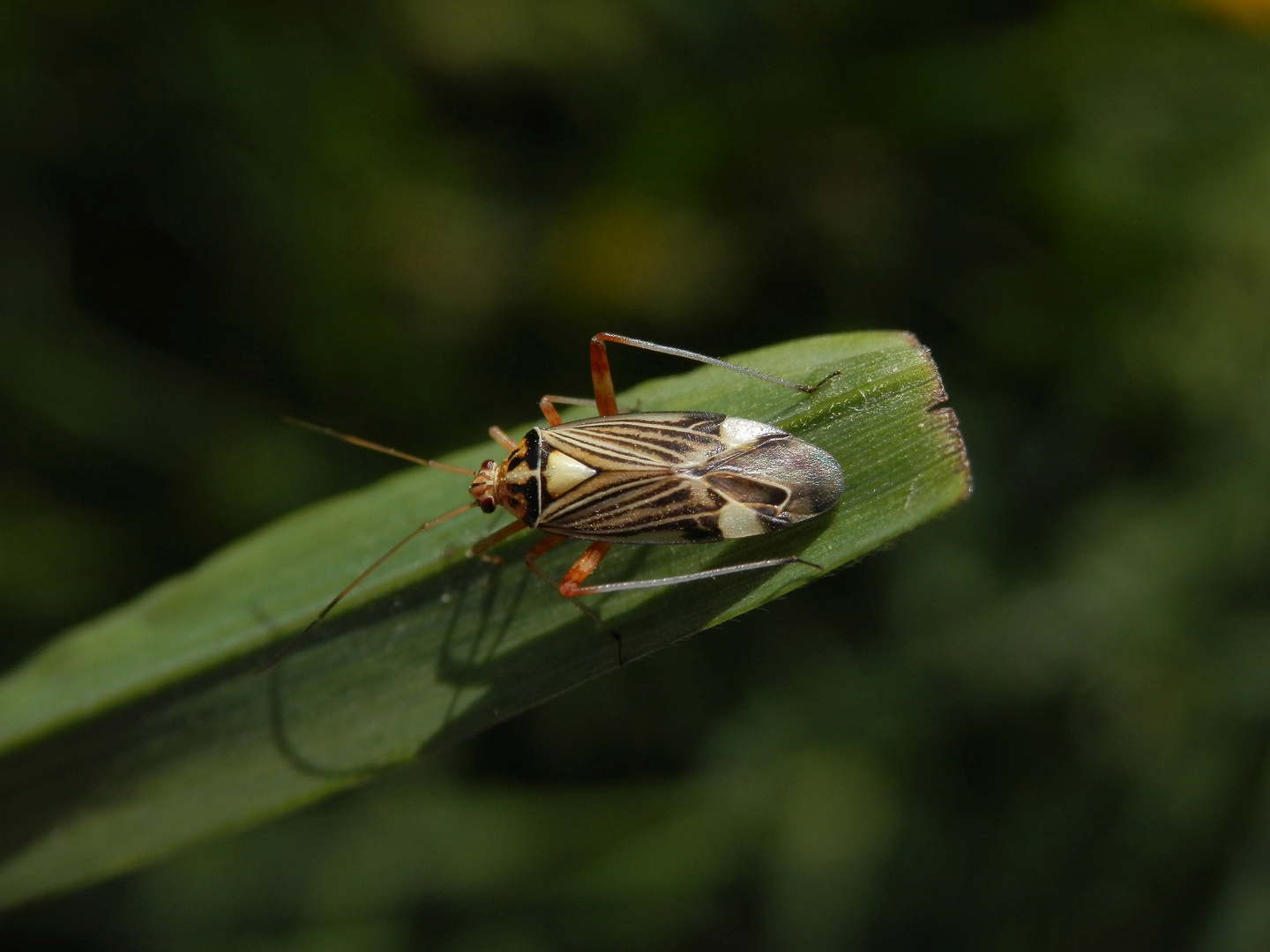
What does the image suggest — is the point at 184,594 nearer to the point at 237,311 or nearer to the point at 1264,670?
the point at 237,311

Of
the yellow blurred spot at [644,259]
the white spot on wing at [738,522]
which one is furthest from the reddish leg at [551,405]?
the yellow blurred spot at [644,259]

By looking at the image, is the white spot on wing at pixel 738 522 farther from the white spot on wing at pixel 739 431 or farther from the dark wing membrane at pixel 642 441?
the dark wing membrane at pixel 642 441

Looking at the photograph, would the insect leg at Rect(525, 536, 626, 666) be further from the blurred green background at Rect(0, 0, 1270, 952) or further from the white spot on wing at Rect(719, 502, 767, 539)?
the blurred green background at Rect(0, 0, 1270, 952)

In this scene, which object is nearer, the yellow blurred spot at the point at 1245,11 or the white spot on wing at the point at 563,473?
the white spot on wing at the point at 563,473

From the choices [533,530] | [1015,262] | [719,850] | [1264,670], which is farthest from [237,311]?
[1264,670]

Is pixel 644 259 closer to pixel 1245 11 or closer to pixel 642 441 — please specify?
pixel 642 441

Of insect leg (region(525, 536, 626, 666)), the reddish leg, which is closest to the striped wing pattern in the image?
insect leg (region(525, 536, 626, 666))
